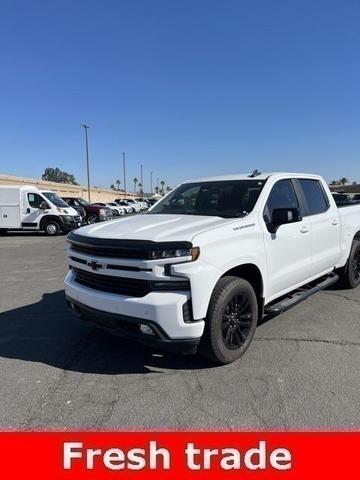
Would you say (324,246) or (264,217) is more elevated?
(264,217)

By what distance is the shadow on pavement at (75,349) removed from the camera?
425 cm

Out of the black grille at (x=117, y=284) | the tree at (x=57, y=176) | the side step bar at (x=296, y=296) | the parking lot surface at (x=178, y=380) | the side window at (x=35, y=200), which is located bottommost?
the parking lot surface at (x=178, y=380)

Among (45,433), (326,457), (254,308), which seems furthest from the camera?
(254,308)

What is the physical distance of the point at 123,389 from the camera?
377 cm

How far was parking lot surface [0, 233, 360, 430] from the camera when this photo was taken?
3.27 m

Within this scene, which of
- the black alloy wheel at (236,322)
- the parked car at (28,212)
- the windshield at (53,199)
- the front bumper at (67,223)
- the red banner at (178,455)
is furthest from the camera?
the windshield at (53,199)

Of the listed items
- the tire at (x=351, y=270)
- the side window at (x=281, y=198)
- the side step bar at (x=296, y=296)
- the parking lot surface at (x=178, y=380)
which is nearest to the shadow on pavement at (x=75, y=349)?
the parking lot surface at (x=178, y=380)

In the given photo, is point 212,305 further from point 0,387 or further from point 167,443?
point 0,387

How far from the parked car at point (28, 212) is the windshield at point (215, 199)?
51.2 ft

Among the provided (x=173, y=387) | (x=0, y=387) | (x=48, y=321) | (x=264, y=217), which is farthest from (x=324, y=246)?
(x=0, y=387)

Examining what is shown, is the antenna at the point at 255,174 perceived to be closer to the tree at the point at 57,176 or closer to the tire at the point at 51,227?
the tire at the point at 51,227

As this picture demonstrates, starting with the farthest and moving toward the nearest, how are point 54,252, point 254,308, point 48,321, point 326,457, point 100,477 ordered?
point 54,252 < point 48,321 < point 254,308 < point 326,457 < point 100,477

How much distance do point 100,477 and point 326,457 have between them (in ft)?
4.95

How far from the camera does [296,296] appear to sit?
17.2ft
